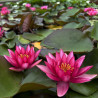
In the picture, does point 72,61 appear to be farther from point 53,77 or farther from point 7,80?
point 7,80

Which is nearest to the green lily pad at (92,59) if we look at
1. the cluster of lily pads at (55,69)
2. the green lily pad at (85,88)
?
the cluster of lily pads at (55,69)

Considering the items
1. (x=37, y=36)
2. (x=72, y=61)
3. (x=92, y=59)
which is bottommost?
(x=37, y=36)

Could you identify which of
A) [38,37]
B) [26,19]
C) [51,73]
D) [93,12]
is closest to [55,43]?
[51,73]

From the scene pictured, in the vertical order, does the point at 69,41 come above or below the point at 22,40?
above

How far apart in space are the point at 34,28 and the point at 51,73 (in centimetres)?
98

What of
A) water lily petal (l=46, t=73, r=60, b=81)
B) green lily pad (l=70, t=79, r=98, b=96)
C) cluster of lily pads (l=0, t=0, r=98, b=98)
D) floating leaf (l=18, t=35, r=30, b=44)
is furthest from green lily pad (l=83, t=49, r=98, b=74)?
floating leaf (l=18, t=35, r=30, b=44)

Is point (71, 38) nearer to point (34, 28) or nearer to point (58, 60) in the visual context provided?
point (58, 60)

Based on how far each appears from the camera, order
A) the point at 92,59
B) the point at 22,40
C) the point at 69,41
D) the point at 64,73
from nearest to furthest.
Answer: the point at 64,73 → the point at 92,59 → the point at 69,41 → the point at 22,40

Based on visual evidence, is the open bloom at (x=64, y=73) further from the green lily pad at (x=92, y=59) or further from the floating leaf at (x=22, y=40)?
the floating leaf at (x=22, y=40)

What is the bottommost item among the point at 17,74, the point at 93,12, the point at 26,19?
the point at 93,12

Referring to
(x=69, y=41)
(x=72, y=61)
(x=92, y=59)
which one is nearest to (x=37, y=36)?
(x=69, y=41)

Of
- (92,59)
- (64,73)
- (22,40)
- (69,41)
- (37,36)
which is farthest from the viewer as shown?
(37,36)

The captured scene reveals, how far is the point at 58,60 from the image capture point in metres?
0.62

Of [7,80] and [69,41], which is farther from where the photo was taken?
[69,41]
